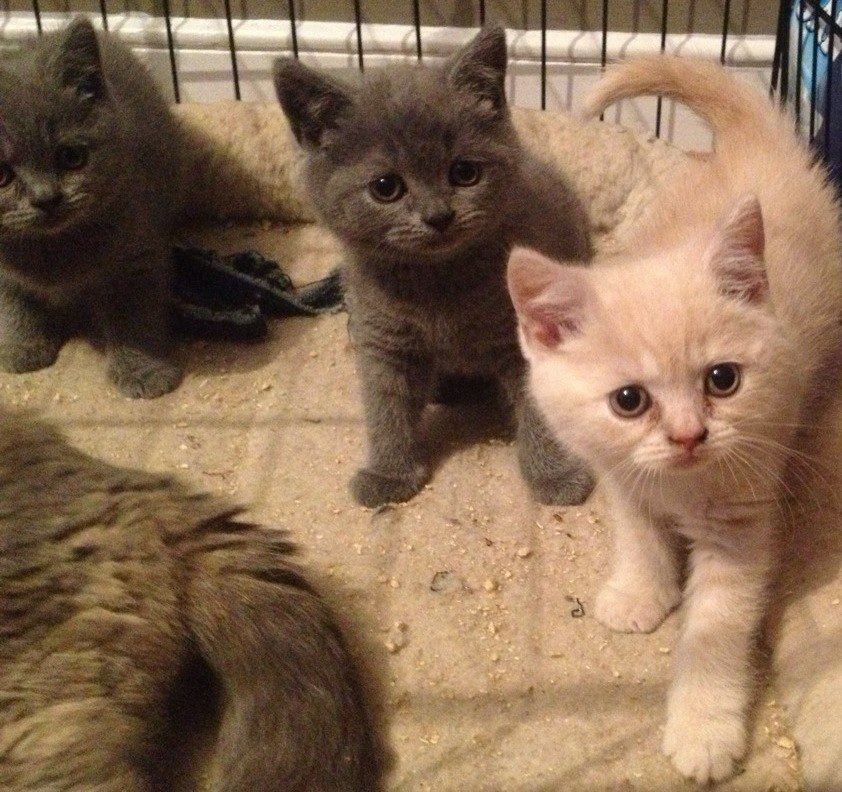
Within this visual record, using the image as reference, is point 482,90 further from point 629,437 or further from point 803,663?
point 803,663

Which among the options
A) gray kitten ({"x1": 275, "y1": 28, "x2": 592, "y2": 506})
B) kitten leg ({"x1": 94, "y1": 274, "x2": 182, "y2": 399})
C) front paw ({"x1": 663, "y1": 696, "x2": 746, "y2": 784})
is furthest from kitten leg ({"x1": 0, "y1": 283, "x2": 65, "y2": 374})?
front paw ({"x1": 663, "y1": 696, "x2": 746, "y2": 784})

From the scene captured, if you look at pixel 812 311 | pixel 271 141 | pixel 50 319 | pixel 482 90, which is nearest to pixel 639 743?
pixel 812 311

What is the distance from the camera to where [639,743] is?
1.03 meters

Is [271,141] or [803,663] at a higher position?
[271,141]

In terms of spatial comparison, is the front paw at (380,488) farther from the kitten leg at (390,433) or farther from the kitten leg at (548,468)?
the kitten leg at (548,468)

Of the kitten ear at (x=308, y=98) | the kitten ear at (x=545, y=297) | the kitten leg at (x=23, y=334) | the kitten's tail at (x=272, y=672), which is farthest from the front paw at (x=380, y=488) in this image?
the kitten leg at (x=23, y=334)

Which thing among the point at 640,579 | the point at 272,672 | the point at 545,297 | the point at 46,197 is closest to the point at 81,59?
the point at 46,197

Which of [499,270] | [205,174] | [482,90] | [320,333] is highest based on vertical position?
[482,90]

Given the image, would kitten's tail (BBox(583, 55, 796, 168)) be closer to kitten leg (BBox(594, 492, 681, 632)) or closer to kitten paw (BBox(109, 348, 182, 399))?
kitten leg (BBox(594, 492, 681, 632))

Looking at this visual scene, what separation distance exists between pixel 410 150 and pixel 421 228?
0.11 meters

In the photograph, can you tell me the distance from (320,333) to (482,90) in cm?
60

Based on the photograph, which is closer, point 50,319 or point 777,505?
point 777,505

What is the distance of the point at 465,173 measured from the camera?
4.34 feet

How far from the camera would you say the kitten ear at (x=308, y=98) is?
1283 millimetres
